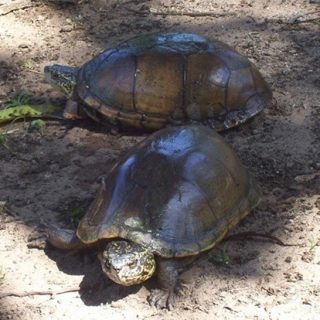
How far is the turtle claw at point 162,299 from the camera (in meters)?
3.51

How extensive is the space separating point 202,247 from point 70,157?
1.36 metres

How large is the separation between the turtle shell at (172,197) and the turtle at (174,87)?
832mm

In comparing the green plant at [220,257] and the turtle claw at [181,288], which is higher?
the green plant at [220,257]

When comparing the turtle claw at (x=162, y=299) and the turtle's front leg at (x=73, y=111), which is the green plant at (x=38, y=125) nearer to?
the turtle's front leg at (x=73, y=111)

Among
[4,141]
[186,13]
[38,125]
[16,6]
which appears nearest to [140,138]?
[38,125]

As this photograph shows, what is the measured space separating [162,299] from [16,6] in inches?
148

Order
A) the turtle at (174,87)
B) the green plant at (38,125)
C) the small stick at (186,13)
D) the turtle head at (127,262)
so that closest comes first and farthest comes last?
the turtle head at (127,262)
the turtle at (174,87)
the green plant at (38,125)
the small stick at (186,13)

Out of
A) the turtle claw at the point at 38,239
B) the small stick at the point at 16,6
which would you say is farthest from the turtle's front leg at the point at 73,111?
the small stick at the point at 16,6

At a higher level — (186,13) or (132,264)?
(132,264)

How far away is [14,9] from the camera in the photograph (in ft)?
21.1

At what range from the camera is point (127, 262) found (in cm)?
340


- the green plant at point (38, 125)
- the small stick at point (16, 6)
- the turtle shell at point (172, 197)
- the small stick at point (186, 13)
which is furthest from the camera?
the small stick at point (16, 6)

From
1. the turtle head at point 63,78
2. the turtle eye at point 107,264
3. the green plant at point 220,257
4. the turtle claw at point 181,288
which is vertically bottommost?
the turtle claw at point 181,288

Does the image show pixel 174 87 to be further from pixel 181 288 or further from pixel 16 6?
pixel 16 6
